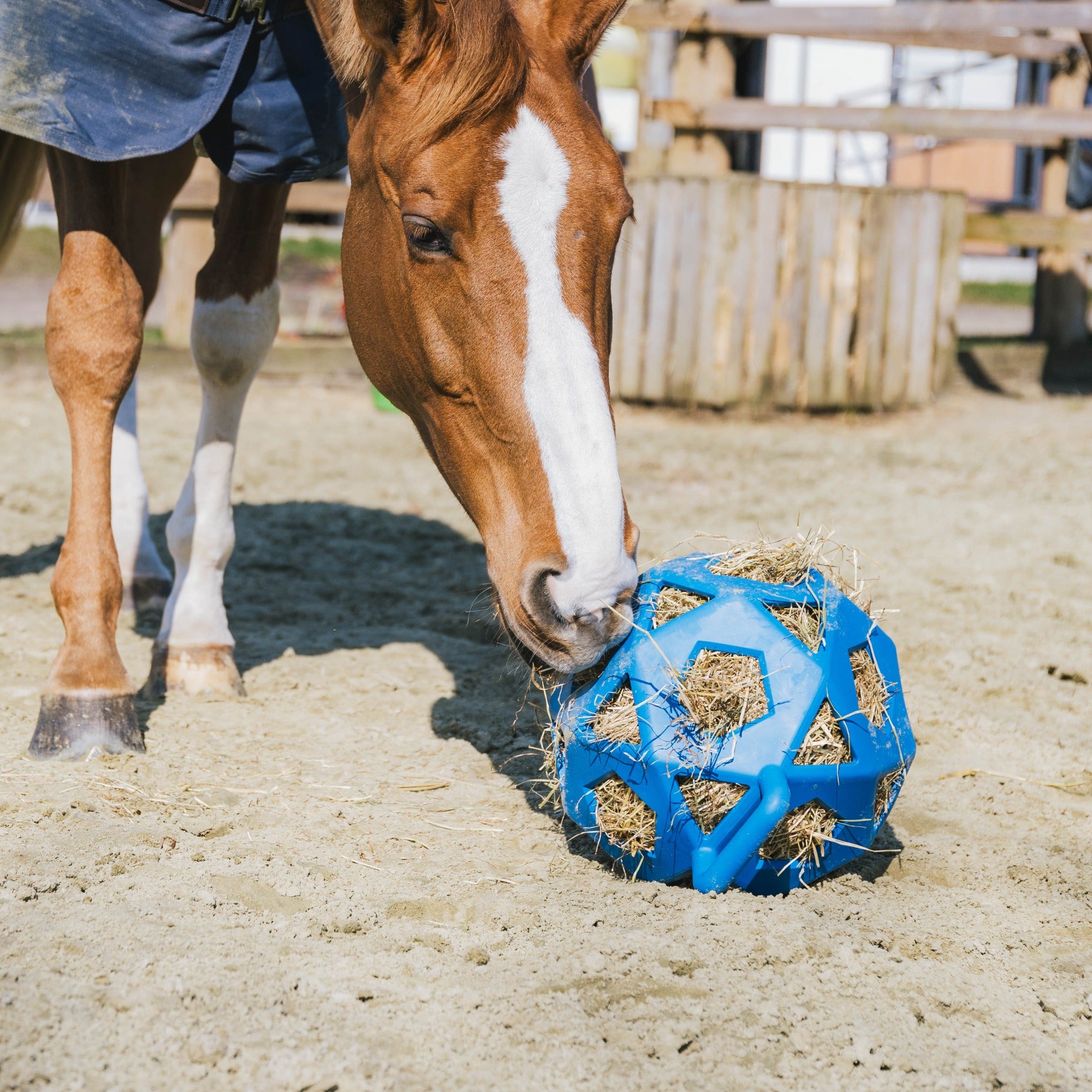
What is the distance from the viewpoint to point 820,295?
22.4 ft

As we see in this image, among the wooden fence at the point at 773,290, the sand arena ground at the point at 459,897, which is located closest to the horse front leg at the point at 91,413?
the sand arena ground at the point at 459,897

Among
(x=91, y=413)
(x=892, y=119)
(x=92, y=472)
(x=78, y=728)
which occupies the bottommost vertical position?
(x=78, y=728)

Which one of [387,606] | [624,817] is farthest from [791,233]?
[624,817]

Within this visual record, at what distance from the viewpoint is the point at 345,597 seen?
3641 millimetres

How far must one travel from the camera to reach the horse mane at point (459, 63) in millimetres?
1829

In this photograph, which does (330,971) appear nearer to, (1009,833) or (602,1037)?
(602,1037)

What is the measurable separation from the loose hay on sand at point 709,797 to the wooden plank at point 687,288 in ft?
17.2

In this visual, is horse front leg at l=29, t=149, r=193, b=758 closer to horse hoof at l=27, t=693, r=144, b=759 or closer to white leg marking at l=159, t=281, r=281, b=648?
horse hoof at l=27, t=693, r=144, b=759

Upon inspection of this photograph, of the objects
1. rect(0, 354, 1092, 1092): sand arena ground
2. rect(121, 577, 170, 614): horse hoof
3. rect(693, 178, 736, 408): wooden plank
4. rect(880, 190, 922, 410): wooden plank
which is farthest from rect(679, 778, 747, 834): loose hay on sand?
rect(880, 190, 922, 410): wooden plank

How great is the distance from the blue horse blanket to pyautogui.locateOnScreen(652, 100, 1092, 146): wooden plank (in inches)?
193

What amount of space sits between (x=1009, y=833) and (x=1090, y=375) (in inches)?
280

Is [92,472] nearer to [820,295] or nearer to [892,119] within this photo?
[820,295]

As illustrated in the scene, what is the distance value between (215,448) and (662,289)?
427 centimetres

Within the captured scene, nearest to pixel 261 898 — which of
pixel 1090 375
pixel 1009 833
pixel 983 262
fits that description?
pixel 1009 833
